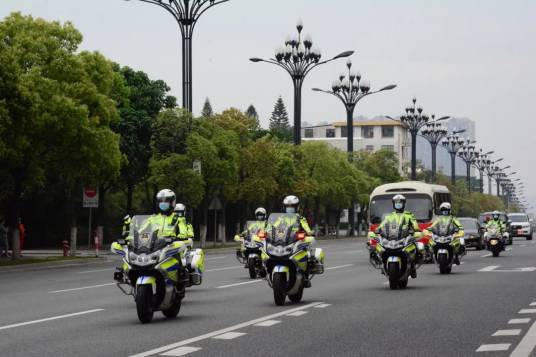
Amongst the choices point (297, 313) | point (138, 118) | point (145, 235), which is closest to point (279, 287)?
point (297, 313)

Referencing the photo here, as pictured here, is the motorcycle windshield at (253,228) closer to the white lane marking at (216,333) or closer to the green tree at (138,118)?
the white lane marking at (216,333)

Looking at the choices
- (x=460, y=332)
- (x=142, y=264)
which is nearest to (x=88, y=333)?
(x=142, y=264)

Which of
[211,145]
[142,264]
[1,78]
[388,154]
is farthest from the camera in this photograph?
[388,154]

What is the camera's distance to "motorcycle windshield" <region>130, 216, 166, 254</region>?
1405cm

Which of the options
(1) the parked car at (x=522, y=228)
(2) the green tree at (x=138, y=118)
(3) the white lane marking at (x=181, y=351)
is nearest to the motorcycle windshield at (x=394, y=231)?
(3) the white lane marking at (x=181, y=351)

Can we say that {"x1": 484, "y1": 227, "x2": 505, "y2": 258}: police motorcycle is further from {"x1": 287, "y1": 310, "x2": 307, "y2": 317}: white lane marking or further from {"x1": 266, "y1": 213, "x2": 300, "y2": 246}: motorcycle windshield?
{"x1": 287, "y1": 310, "x2": 307, "y2": 317}: white lane marking

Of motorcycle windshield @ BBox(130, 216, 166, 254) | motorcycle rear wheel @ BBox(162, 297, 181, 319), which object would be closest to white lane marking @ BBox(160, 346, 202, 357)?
motorcycle windshield @ BBox(130, 216, 166, 254)

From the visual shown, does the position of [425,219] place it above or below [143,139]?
below

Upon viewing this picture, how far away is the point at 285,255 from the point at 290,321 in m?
2.46

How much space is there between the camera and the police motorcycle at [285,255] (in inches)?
650

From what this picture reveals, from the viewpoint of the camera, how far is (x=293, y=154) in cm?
6756

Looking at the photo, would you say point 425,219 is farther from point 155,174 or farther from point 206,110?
point 206,110

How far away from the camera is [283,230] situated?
16703 millimetres

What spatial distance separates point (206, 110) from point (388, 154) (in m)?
79.7
